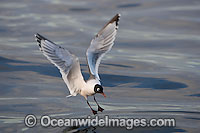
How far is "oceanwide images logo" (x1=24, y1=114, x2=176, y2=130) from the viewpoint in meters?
8.38

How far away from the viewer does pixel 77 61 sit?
803 centimetres

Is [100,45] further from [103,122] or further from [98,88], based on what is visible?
[103,122]

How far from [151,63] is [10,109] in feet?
16.0

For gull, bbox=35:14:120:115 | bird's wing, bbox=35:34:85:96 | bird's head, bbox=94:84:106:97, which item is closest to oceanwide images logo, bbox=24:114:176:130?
gull, bbox=35:14:120:115

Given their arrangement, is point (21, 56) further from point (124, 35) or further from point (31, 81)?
point (124, 35)

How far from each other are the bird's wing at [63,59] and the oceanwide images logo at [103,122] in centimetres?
63

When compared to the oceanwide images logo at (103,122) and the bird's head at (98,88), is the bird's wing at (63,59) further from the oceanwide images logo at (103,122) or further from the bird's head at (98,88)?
the oceanwide images logo at (103,122)

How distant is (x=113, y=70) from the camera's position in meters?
12.5

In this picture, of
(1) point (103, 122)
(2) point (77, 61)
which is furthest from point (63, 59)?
(1) point (103, 122)

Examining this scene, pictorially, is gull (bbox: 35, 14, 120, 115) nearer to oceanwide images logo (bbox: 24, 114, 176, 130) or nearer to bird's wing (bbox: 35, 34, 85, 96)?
bird's wing (bbox: 35, 34, 85, 96)

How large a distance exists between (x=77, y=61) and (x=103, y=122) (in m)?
1.25

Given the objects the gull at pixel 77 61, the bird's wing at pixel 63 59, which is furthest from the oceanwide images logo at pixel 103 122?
the bird's wing at pixel 63 59

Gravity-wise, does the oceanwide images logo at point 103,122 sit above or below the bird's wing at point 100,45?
below

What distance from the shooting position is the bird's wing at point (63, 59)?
7.98 meters
